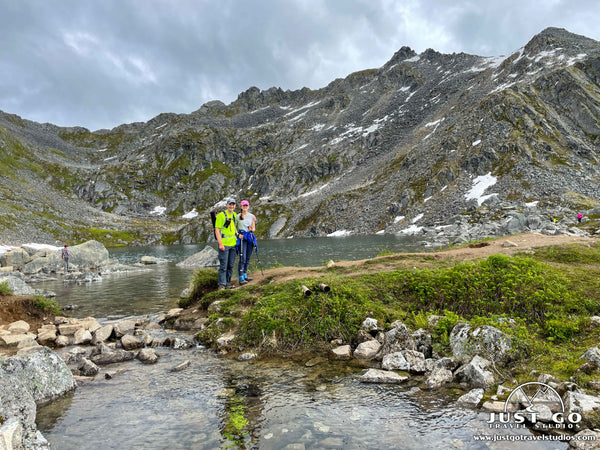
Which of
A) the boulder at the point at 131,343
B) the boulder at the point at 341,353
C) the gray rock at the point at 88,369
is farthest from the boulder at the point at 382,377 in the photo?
the boulder at the point at 131,343

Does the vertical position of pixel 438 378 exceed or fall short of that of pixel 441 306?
it falls short

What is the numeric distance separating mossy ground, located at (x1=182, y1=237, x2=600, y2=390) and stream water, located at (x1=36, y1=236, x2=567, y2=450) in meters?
1.58

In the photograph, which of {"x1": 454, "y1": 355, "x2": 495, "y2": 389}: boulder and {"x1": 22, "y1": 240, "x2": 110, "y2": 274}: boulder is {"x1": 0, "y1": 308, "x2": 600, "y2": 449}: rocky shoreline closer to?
{"x1": 454, "y1": 355, "x2": 495, "y2": 389}: boulder

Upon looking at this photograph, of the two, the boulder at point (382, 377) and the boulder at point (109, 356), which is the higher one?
the boulder at point (382, 377)

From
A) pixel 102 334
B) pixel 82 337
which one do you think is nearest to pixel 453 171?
pixel 102 334

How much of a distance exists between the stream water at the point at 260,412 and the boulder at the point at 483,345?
151cm

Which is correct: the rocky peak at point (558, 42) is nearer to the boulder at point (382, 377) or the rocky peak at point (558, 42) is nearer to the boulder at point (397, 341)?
the boulder at point (397, 341)

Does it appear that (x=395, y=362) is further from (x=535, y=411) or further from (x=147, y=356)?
(x=147, y=356)

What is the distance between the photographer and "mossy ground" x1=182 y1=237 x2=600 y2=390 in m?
9.27

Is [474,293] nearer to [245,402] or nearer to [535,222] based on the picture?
[245,402]

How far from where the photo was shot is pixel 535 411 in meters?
6.04

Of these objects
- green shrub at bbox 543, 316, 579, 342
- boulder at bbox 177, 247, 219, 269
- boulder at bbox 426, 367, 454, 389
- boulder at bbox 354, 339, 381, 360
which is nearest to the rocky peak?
boulder at bbox 177, 247, 219, 269

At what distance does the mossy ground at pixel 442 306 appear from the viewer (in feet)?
30.4

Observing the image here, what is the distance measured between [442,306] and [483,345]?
11.1ft
